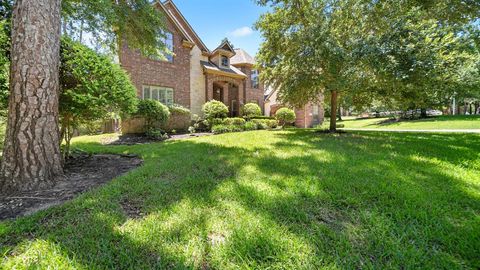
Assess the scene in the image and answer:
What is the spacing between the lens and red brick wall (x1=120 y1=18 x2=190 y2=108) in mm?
12547

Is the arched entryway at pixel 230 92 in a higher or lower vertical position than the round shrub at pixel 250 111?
higher

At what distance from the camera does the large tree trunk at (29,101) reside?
3.03 m

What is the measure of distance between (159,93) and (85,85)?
33.7ft

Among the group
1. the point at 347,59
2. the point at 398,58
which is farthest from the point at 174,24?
the point at 398,58

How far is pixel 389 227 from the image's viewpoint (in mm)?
2076

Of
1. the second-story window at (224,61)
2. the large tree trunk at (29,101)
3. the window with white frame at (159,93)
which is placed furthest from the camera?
the second-story window at (224,61)

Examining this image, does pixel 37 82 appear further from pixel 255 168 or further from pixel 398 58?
pixel 398 58

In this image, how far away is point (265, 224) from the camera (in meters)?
2.10

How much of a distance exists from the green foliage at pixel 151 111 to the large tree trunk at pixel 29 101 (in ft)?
23.9

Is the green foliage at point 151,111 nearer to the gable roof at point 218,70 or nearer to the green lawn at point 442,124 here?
the gable roof at point 218,70

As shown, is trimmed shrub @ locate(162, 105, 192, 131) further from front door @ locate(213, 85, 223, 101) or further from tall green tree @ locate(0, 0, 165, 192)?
tall green tree @ locate(0, 0, 165, 192)

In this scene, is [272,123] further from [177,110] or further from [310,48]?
[310,48]

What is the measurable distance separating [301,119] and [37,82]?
2001 cm

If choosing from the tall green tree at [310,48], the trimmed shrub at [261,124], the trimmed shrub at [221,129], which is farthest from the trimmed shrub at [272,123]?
the tall green tree at [310,48]
